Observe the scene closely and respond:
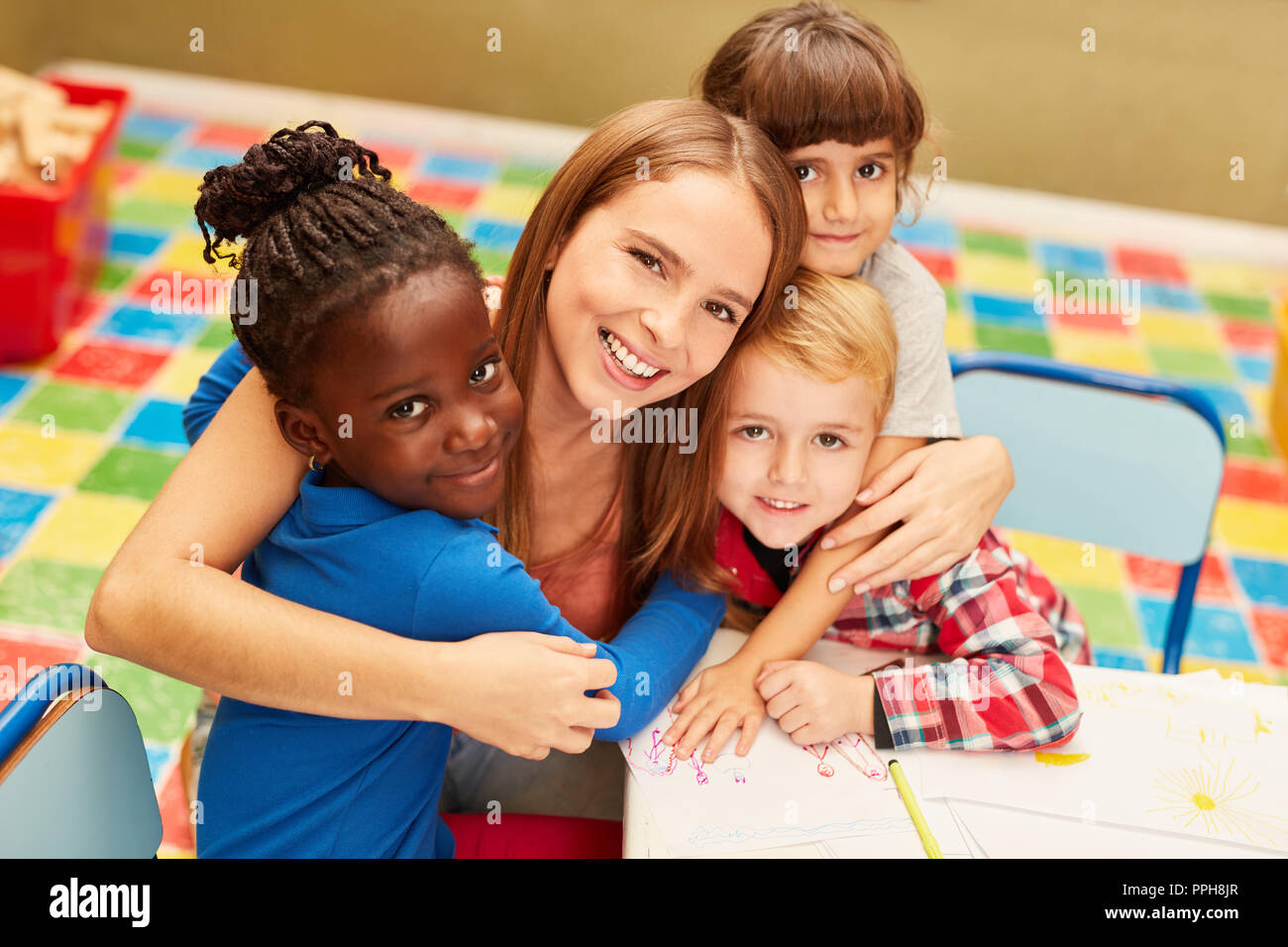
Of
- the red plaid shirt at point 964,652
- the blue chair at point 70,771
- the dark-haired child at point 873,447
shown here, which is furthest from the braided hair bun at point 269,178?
the red plaid shirt at point 964,652

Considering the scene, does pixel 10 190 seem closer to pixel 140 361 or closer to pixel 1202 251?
pixel 140 361

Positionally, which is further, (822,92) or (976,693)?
(822,92)

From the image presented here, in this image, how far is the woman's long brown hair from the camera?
4.32 feet

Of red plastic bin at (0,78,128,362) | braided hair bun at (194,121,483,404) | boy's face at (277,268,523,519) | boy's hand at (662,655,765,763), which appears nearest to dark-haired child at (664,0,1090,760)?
boy's hand at (662,655,765,763)

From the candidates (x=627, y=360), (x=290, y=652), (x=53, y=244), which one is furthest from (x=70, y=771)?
(x=53, y=244)

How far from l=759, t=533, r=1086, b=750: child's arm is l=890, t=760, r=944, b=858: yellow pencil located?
5 cm

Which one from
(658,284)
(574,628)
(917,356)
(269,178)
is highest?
(269,178)

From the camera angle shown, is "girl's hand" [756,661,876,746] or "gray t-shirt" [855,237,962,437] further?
"gray t-shirt" [855,237,962,437]

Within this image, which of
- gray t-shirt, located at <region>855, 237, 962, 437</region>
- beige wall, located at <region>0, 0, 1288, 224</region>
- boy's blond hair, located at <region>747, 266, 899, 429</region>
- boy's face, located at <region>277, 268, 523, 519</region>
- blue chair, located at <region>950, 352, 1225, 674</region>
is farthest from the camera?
beige wall, located at <region>0, 0, 1288, 224</region>

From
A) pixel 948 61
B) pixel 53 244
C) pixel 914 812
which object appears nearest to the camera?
pixel 914 812

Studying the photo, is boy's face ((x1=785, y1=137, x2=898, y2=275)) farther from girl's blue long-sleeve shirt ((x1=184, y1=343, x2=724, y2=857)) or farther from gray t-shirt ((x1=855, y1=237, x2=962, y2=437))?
girl's blue long-sleeve shirt ((x1=184, y1=343, x2=724, y2=857))

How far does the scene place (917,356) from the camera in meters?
1.52

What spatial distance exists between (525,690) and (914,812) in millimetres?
423

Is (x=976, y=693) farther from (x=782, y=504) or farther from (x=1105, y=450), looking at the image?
(x=1105, y=450)
